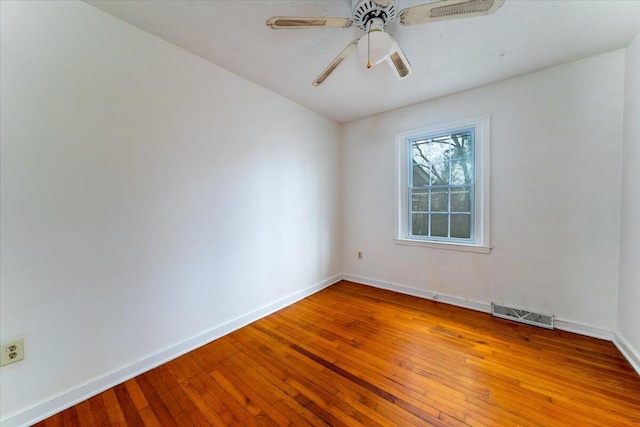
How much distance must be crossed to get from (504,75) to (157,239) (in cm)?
341

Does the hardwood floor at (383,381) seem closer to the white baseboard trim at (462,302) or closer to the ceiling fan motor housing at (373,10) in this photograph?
the white baseboard trim at (462,302)

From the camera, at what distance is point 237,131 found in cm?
229

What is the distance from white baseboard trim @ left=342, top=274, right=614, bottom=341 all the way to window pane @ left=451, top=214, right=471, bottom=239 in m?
0.71

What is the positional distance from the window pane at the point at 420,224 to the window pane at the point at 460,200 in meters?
0.34

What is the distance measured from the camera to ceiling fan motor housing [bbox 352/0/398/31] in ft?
4.44

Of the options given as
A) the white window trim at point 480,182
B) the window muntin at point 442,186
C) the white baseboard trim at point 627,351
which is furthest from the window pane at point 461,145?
the white baseboard trim at point 627,351

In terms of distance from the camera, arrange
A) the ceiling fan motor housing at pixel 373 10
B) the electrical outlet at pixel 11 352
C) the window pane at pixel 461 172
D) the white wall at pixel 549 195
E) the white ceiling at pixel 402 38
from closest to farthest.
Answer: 1. the electrical outlet at pixel 11 352
2. the ceiling fan motor housing at pixel 373 10
3. the white ceiling at pixel 402 38
4. the white wall at pixel 549 195
5. the window pane at pixel 461 172

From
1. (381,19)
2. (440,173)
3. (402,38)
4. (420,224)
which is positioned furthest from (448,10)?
(420,224)

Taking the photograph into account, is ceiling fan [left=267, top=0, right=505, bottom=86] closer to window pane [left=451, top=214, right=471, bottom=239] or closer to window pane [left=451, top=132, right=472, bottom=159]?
window pane [left=451, top=132, right=472, bottom=159]

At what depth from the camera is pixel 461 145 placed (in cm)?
274

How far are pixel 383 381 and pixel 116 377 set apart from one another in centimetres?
176

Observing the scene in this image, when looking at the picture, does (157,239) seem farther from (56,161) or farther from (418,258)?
(418,258)

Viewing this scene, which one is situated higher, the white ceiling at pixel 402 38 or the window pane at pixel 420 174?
the white ceiling at pixel 402 38

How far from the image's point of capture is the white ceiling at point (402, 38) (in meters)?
1.51
